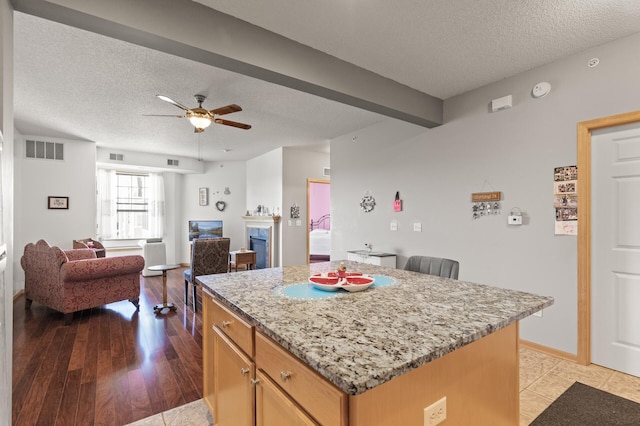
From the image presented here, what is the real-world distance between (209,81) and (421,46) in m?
2.09

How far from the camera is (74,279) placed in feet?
11.9

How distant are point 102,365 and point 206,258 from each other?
1.79 metres

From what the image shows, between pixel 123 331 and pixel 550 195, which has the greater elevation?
pixel 550 195

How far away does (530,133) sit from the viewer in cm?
292

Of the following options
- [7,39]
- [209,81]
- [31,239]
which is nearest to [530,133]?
[209,81]

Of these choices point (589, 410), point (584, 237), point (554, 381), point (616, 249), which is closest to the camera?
point (589, 410)

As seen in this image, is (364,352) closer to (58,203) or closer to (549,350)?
(549,350)

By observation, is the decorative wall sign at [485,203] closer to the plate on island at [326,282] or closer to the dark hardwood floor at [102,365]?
the plate on island at [326,282]

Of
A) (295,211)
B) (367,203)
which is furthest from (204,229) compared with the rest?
(367,203)

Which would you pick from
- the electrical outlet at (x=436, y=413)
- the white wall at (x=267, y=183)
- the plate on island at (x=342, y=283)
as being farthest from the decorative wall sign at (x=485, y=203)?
the white wall at (x=267, y=183)

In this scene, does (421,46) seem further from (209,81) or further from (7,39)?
(7,39)

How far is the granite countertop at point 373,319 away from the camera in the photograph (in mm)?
849

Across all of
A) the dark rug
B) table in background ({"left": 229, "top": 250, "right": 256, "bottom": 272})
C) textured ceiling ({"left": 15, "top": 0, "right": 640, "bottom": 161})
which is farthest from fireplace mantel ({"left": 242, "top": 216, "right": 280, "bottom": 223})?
the dark rug

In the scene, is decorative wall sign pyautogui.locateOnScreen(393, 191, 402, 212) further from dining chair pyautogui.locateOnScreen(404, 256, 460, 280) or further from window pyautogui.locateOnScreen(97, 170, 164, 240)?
window pyautogui.locateOnScreen(97, 170, 164, 240)
